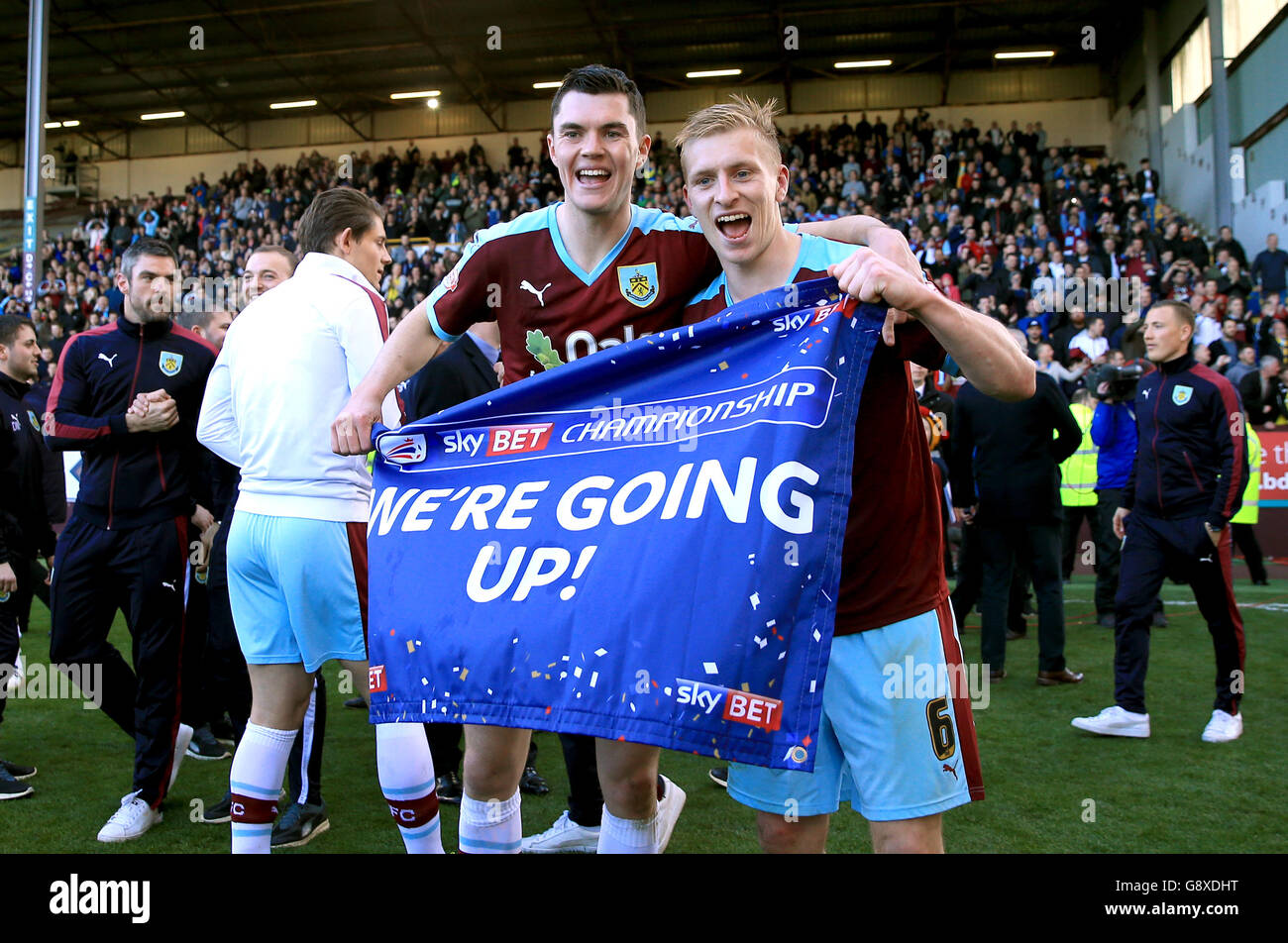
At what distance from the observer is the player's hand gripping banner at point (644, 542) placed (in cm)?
207

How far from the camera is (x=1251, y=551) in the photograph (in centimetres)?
1029

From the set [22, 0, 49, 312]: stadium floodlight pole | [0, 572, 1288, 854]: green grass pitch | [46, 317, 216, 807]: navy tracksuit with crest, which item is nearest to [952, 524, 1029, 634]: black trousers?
[0, 572, 1288, 854]: green grass pitch

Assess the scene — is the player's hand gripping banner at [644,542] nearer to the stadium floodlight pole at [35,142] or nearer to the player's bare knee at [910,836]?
the player's bare knee at [910,836]

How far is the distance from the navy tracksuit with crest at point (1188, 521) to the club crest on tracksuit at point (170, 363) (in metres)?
4.68

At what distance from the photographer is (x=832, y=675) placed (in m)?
2.22

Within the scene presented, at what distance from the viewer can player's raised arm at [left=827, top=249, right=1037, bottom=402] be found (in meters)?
2.04

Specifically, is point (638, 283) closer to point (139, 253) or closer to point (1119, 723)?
point (139, 253)

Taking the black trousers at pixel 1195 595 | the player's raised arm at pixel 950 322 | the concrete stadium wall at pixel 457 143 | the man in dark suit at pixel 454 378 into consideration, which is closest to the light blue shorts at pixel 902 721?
the player's raised arm at pixel 950 322

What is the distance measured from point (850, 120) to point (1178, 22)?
28.6 feet

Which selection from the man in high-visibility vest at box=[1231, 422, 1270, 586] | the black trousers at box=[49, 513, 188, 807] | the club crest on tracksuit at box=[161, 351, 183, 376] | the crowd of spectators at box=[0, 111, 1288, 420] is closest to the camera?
the black trousers at box=[49, 513, 188, 807]

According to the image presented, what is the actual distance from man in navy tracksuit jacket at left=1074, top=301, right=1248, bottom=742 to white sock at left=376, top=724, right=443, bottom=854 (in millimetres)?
3798

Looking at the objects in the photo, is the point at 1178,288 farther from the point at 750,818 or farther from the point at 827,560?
the point at 827,560

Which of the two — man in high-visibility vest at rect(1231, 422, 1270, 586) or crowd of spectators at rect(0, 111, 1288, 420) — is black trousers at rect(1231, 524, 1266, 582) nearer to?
man in high-visibility vest at rect(1231, 422, 1270, 586)

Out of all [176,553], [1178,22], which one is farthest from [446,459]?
[1178,22]
